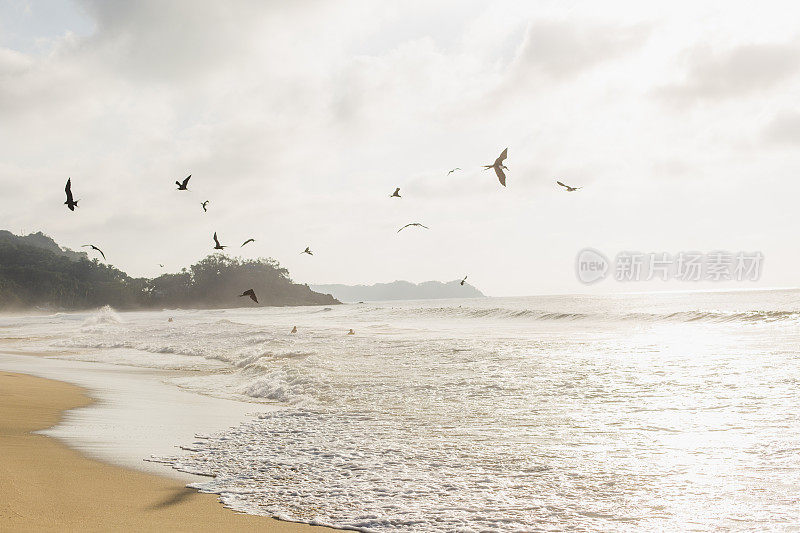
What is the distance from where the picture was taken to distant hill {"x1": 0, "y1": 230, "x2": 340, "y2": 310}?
104m

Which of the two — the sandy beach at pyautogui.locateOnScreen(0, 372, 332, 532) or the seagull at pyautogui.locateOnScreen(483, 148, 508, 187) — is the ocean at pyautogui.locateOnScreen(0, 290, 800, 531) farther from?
the seagull at pyautogui.locateOnScreen(483, 148, 508, 187)

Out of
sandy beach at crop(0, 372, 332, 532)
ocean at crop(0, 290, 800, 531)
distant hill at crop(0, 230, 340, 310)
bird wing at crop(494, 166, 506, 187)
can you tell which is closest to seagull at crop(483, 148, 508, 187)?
bird wing at crop(494, 166, 506, 187)

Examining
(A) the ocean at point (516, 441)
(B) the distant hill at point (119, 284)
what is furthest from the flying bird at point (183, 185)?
(B) the distant hill at point (119, 284)

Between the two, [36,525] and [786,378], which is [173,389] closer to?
[36,525]

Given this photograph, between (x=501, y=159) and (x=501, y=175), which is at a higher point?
(x=501, y=159)

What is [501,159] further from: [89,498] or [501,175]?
[89,498]

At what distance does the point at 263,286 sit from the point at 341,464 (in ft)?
448

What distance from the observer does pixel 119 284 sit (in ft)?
383

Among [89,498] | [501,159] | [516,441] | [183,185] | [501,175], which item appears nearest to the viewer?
[89,498]

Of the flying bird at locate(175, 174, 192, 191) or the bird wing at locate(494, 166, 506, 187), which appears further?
the flying bird at locate(175, 174, 192, 191)

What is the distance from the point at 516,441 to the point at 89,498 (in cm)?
459

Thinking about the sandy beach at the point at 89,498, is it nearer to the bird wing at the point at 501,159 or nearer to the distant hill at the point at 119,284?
the bird wing at the point at 501,159

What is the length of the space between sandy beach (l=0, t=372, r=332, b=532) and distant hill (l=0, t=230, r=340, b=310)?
109506 millimetres

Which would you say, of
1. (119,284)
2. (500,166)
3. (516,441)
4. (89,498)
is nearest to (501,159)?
(500,166)
